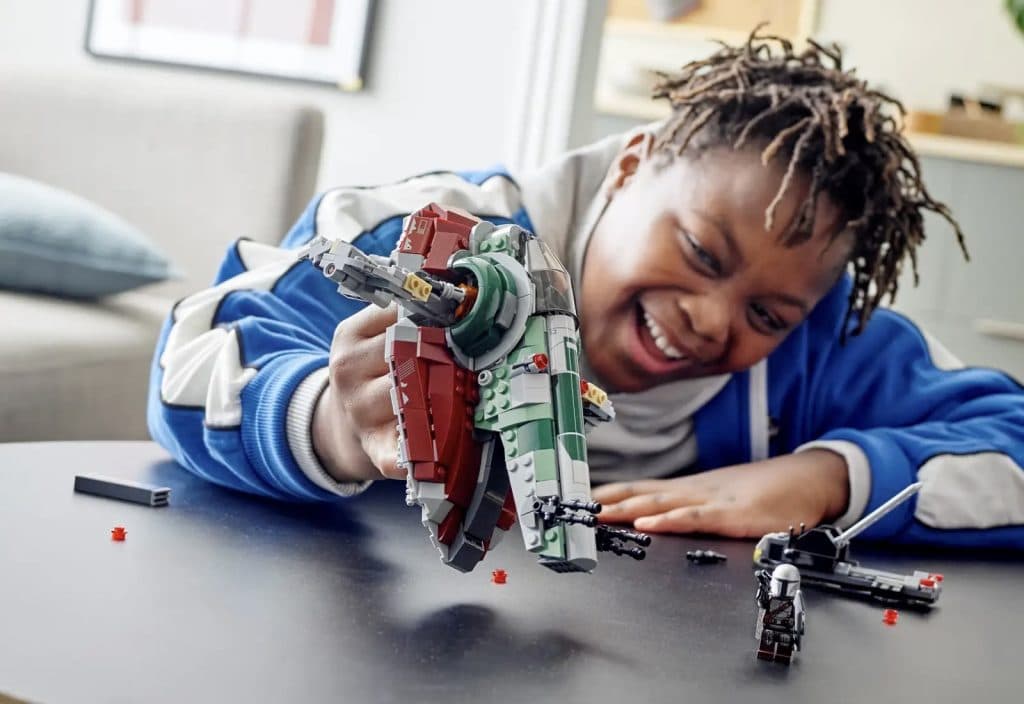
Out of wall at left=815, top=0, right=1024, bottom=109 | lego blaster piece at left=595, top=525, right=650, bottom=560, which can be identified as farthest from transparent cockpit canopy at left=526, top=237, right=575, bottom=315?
wall at left=815, top=0, right=1024, bottom=109

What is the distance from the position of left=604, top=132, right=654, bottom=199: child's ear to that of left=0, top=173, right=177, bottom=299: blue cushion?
2.58 feet

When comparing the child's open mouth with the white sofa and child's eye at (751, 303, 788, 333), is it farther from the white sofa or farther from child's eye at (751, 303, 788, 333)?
the white sofa

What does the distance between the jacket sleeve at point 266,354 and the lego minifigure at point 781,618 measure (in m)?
0.28

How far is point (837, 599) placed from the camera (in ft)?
2.50

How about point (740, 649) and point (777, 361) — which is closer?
point (740, 649)

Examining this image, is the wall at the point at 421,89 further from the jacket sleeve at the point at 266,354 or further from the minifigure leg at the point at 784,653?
the minifigure leg at the point at 784,653

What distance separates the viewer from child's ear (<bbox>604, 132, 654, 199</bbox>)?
1105mm

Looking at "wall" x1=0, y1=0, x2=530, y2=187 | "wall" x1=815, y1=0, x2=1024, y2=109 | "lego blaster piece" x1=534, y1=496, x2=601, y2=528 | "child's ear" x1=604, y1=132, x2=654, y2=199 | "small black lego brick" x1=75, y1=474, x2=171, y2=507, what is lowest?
"small black lego brick" x1=75, y1=474, x2=171, y2=507

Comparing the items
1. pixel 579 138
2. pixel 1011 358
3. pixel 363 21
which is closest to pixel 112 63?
pixel 363 21

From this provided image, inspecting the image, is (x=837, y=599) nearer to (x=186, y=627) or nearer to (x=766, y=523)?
(x=766, y=523)

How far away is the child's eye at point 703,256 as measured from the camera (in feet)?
3.24

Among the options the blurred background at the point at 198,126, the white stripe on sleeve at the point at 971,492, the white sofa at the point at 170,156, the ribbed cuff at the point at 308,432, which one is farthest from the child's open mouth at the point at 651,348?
the white sofa at the point at 170,156

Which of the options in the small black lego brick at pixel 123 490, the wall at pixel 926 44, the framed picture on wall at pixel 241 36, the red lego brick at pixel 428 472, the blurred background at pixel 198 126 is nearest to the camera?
the red lego brick at pixel 428 472

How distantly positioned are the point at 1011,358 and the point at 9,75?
2.37m
